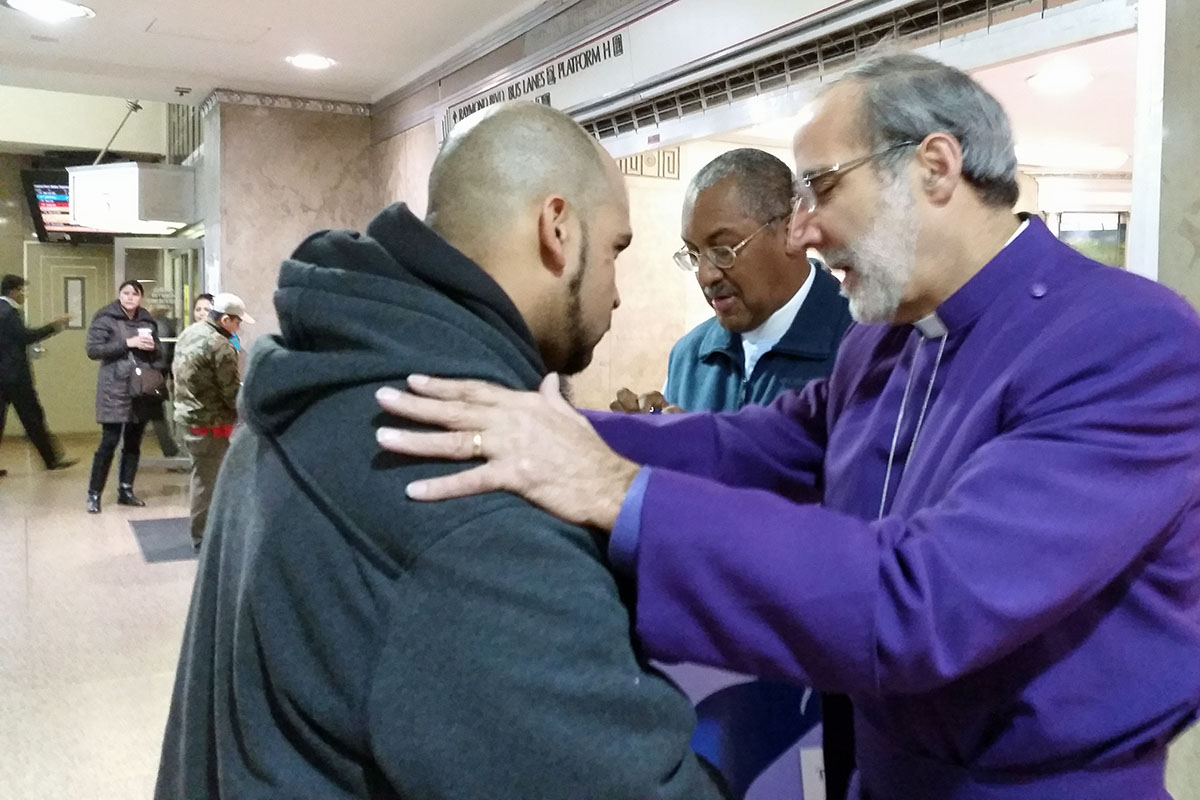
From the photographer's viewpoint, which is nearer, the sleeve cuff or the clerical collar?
the sleeve cuff

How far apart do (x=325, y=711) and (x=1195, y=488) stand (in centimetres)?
94

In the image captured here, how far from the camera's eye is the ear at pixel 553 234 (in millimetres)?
1102

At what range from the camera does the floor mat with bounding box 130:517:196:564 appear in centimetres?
573

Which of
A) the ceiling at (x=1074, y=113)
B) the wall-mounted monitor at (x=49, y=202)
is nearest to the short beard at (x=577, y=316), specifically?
the ceiling at (x=1074, y=113)

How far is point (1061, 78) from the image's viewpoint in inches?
216

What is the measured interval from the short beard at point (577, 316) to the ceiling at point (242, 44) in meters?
3.68

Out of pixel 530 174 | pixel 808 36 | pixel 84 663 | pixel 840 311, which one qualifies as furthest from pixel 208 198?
pixel 530 174

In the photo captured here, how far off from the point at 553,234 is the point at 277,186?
6206 mm

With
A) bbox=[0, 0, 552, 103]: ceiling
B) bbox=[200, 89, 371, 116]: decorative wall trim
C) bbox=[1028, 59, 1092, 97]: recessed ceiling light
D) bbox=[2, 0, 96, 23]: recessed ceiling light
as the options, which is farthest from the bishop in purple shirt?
bbox=[200, 89, 371, 116]: decorative wall trim

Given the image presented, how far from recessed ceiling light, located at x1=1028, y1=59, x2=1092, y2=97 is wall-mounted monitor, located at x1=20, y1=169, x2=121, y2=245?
995 cm

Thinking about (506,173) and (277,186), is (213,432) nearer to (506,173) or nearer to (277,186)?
(277,186)

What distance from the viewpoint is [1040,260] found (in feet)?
4.01

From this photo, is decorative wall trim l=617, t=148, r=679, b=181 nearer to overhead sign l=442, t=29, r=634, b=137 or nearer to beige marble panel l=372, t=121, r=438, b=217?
overhead sign l=442, t=29, r=634, b=137

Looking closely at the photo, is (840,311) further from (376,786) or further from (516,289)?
A: (376,786)
